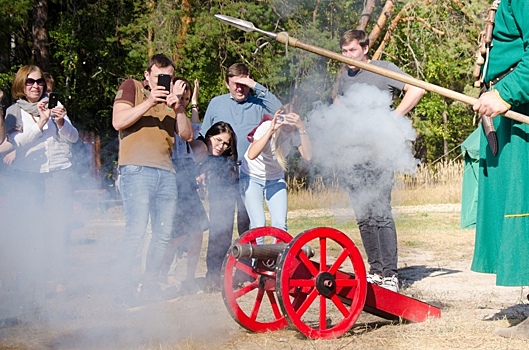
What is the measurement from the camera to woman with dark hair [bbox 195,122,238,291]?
21.4ft

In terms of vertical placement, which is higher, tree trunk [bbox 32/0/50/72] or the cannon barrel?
tree trunk [bbox 32/0/50/72]

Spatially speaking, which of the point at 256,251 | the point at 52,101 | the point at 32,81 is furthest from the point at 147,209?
the point at 256,251

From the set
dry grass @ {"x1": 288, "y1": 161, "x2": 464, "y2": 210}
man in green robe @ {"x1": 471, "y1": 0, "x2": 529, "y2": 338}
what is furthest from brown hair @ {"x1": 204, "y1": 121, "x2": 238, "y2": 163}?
dry grass @ {"x1": 288, "y1": 161, "x2": 464, "y2": 210}

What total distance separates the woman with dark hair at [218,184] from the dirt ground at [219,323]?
486 mm

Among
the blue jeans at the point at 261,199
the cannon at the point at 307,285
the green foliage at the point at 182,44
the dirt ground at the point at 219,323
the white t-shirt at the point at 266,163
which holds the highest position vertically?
the green foliage at the point at 182,44

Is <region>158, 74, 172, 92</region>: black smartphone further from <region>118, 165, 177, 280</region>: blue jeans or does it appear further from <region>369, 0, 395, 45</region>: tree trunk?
<region>369, 0, 395, 45</region>: tree trunk

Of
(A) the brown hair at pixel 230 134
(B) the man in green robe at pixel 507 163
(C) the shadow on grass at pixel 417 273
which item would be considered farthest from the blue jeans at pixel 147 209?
(B) the man in green robe at pixel 507 163

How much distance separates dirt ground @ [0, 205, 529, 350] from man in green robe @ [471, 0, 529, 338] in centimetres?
43

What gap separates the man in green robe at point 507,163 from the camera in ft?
13.8

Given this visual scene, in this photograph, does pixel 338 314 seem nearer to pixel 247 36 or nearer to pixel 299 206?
pixel 299 206

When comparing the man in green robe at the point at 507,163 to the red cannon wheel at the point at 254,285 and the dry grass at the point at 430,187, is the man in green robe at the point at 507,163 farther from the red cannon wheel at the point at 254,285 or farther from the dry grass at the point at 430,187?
the dry grass at the point at 430,187

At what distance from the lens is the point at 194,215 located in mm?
6824

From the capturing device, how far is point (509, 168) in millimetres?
4441

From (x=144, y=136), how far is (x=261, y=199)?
118cm
